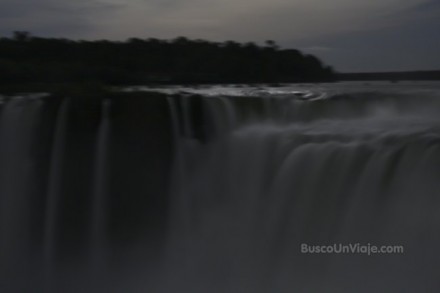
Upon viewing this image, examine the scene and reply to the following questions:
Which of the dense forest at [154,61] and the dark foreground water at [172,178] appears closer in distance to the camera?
the dark foreground water at [172,178]

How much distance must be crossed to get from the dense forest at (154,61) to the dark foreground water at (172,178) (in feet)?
5.33

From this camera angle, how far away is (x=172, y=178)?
21.8 feet

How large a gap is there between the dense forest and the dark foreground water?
5.33 feet

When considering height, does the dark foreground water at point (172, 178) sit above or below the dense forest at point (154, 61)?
below

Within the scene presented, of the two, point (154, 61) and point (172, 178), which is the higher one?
point (154, 61)

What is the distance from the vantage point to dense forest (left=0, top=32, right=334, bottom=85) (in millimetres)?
8539

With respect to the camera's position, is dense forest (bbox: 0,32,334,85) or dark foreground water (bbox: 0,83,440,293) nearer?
dark foreground water (bbox: 0,83,440,293)

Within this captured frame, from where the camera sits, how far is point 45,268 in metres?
6.66

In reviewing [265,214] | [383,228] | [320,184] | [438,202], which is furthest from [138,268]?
[438,202]

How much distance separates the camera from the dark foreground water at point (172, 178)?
5625 mm

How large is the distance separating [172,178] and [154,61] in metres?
2.99

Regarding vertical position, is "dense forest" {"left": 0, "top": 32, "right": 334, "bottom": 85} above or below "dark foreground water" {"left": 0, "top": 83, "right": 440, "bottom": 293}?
above

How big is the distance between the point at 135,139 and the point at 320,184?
7.90 feet

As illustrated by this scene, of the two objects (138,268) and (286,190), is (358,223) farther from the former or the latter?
(138,268)
